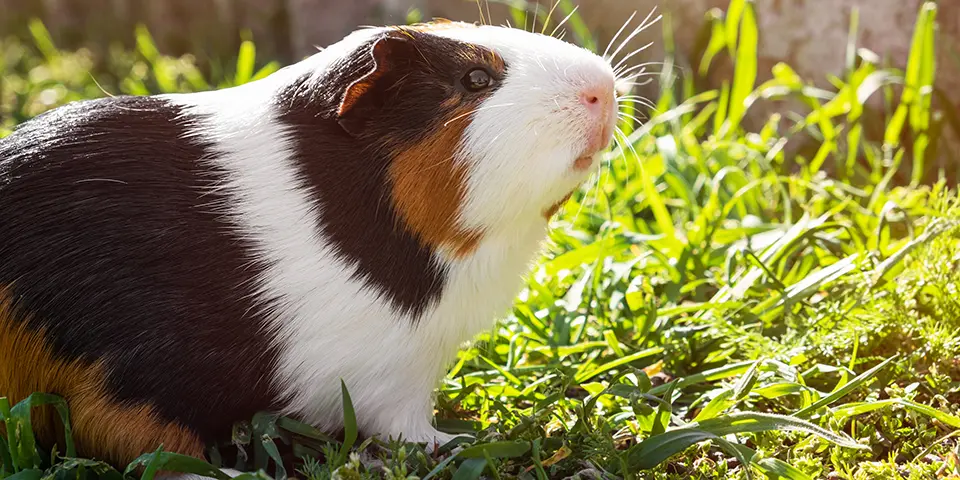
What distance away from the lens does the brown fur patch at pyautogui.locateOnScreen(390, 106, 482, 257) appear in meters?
2.27

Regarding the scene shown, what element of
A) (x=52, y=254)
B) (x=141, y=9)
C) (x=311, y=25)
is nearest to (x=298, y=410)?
(x=52, y=254)

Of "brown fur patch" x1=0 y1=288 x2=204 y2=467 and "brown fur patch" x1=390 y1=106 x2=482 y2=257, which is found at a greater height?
"brown fur patch" x1=390 y1=106 x2=482 y2=257

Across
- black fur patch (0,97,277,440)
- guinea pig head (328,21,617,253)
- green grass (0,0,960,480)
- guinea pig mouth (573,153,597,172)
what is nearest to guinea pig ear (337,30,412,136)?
guinea pig head (328,21,617,253)

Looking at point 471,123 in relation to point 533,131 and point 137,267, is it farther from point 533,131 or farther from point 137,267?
point 137,267

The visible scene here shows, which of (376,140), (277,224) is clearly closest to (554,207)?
(376,140)

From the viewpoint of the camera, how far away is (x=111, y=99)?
2453 mm

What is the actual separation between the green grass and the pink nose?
1.51 ft

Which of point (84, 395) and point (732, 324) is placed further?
point (732, 324)

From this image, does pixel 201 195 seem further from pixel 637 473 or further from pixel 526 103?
pixel 637 473

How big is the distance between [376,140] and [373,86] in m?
0.12

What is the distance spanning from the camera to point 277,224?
90.4 inches

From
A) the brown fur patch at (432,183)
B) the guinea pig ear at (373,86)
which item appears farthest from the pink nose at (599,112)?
the guinea pig ear at (373,86)

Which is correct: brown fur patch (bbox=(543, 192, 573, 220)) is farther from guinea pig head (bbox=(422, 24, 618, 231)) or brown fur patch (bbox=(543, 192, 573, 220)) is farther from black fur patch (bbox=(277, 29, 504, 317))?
black fur patch (bbox=(277, 29, 504, 317))

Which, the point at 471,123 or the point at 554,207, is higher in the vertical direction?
the point at 471,123
